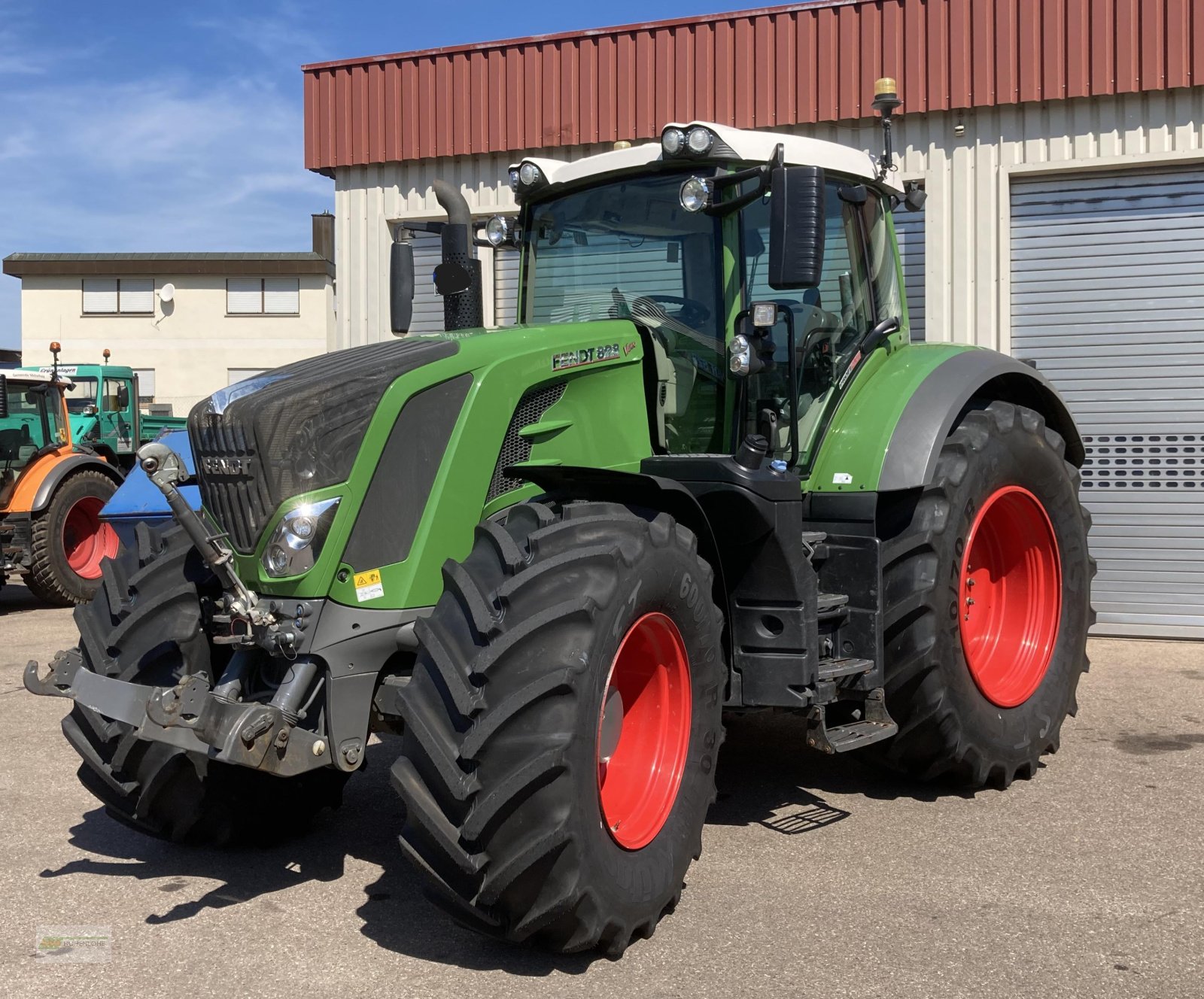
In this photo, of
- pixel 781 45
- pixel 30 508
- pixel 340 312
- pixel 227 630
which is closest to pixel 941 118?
pixel 781 45

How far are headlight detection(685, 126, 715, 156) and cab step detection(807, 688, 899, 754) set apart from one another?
1.99 metres

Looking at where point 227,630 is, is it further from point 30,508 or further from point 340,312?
point 30,508

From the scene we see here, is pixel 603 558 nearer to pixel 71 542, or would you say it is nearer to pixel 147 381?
pixel 71 542

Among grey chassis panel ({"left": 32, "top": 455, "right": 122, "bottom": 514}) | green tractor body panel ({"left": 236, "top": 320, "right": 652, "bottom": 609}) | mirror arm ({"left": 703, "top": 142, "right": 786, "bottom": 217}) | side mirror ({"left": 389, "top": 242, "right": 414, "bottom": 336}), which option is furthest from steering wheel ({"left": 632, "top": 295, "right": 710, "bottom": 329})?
grey chassis panel ({"left": 32, "top": 455, "right": 122, "bottom": 514})

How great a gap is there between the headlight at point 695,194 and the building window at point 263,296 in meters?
31.4

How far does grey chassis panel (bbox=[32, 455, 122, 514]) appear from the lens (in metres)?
12.0

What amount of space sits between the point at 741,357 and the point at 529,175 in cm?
118

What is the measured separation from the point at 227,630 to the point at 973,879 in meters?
2.51

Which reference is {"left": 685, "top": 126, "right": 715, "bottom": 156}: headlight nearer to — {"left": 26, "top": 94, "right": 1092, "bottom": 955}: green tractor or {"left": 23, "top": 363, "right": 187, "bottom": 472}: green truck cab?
{"left": 26, "top": 94, "right": 1092, "bottom": 955}: green tractor

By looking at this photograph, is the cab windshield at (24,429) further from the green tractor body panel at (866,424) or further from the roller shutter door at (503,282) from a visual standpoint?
the green tractor body panel at (866,424)

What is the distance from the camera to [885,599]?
16.3 feet

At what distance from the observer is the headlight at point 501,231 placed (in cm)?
543

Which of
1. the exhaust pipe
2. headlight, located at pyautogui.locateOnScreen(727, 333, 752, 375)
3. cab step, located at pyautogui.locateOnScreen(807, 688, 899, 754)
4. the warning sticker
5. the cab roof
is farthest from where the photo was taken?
the exhaust pipe

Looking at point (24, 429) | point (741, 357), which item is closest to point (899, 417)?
point (741, 357)
